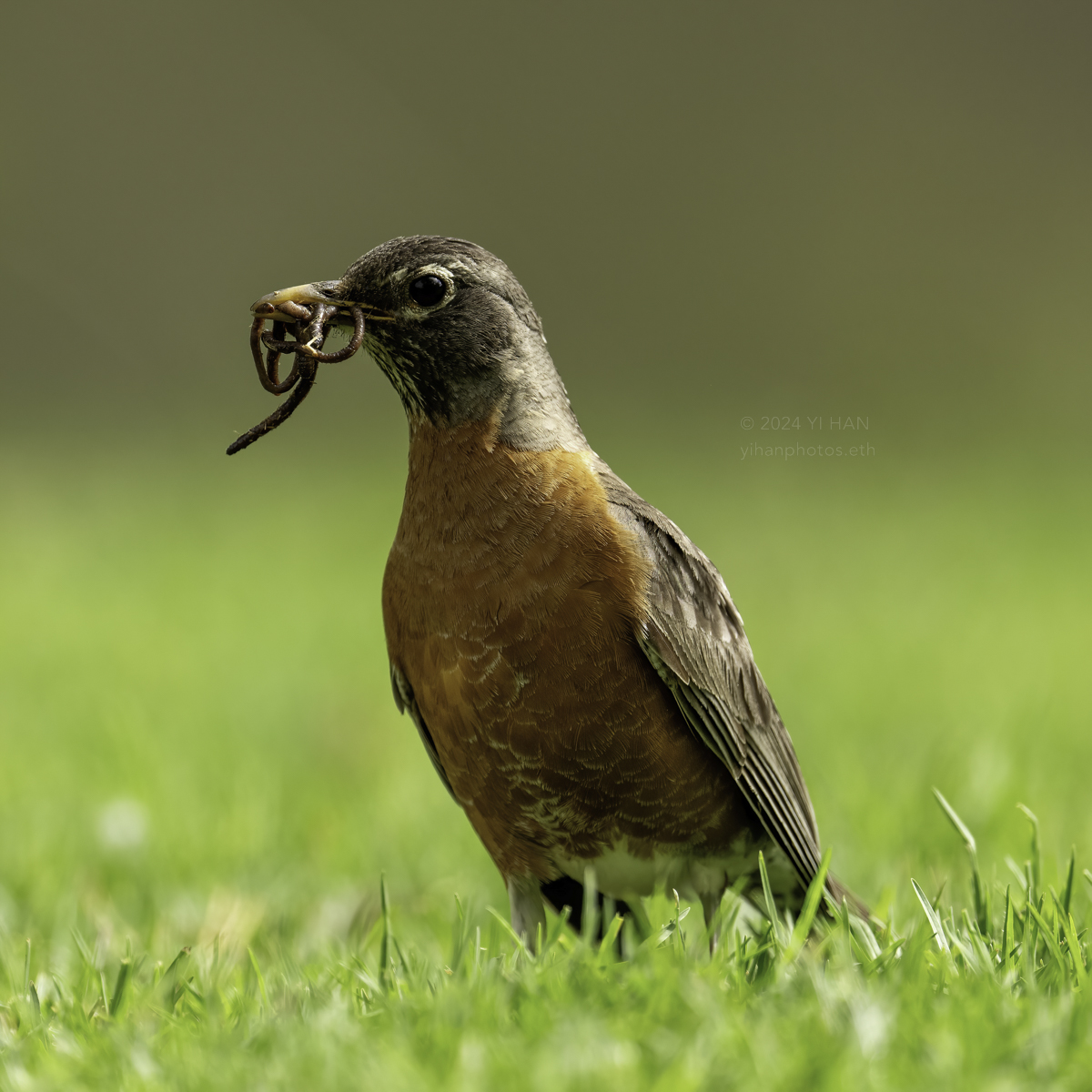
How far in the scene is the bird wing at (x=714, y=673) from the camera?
308 centimetres

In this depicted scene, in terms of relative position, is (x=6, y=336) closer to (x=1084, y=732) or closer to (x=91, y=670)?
(x=91, y=670)

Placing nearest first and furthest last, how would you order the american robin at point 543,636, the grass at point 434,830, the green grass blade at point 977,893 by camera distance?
the grass at point 434,830 < the green grass blade at point 977,893 < the american robin at point 543,636

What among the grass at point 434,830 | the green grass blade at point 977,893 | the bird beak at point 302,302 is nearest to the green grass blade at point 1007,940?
the grass at point 434,830

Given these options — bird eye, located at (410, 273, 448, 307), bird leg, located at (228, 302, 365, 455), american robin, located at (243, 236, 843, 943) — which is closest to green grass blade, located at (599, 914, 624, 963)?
american robin, located at (243, 236, 843, 943)

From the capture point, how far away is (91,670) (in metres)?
6.69

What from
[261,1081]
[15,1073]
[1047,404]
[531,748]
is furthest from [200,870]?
[1047,404]

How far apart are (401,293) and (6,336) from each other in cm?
1278

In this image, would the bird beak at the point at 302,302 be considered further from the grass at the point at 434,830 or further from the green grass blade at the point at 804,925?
the green grass blade at the point at 804,925

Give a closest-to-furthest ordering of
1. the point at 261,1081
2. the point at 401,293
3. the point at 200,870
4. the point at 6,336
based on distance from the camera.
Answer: the point at 261,1081 < the point at 401,293 < the point at 200,870 < the point at 6,336

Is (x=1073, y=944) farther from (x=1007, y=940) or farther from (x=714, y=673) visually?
(x=714, y=673)

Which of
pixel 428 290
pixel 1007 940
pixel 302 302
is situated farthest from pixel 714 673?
pixel 302 302

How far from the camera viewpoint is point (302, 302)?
316 centimetres

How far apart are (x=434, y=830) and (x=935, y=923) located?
7.21ft

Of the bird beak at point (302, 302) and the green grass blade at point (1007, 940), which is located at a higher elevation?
the bird beak at point (302, 302)
